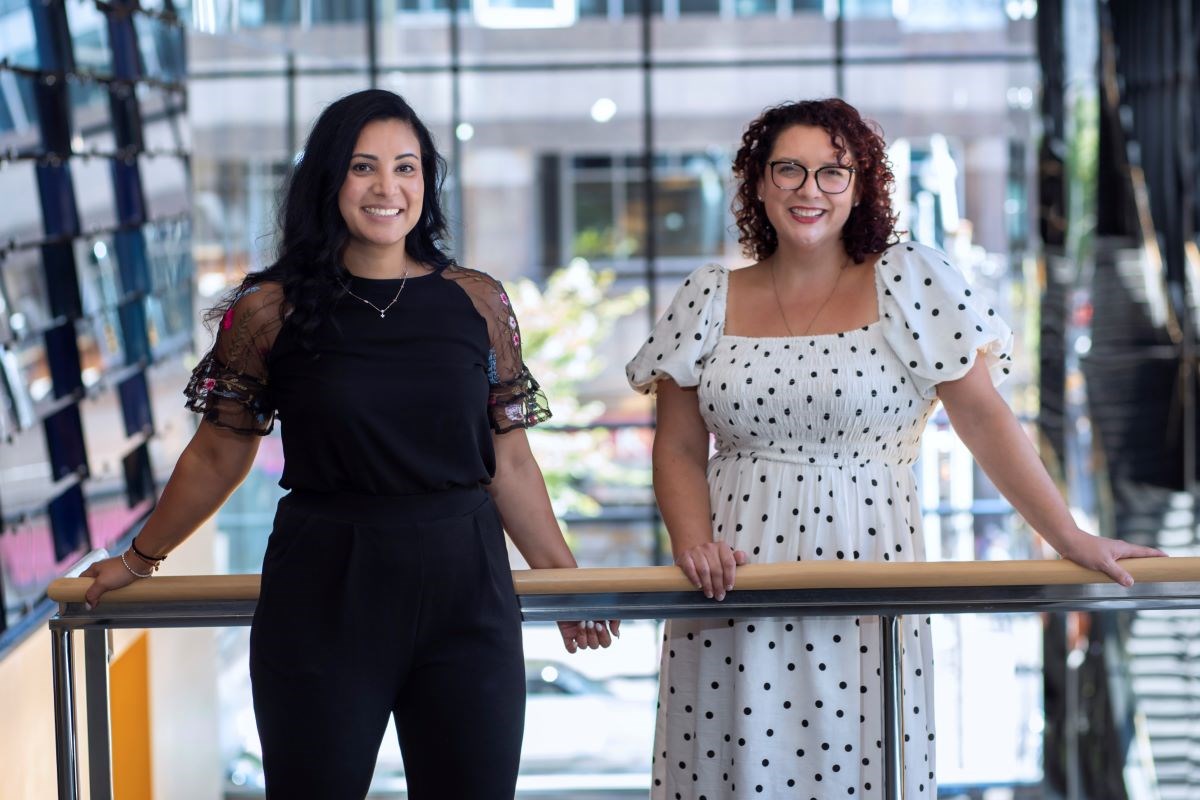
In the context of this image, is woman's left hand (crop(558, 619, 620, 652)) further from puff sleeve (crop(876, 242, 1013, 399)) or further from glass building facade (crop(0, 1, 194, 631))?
glass building facade (crop(0, 1, 194, 631))

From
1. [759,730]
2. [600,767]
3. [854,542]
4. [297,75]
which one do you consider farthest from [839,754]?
[297,75]

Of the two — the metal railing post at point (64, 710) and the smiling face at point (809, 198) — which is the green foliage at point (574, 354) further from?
the metal railing post at point (64, 710)

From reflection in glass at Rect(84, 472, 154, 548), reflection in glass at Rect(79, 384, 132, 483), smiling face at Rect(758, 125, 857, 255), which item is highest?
smiling face at Rect(758, 125, 857, 255)

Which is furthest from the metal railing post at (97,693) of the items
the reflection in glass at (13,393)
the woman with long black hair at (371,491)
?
Answer: the reflection in glass at (13,393)

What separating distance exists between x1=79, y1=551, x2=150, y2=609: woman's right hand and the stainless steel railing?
0.6 inches

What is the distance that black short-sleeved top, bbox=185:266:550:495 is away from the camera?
187 cm

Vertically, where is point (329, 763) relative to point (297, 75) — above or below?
below

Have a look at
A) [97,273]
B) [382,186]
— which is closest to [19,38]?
[97,273]

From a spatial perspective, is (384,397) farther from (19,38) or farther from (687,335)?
(19,38)

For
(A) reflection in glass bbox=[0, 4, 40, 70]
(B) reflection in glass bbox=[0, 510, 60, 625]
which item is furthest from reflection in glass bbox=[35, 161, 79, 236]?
(B) reflection in glass bbox=[0, 510, 60, 625]

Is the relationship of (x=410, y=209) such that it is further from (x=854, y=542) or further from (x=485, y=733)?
(x=854, y=542)

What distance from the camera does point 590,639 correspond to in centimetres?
219

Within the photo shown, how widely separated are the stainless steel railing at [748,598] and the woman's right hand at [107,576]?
0.6 inches

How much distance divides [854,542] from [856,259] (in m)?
0.46
